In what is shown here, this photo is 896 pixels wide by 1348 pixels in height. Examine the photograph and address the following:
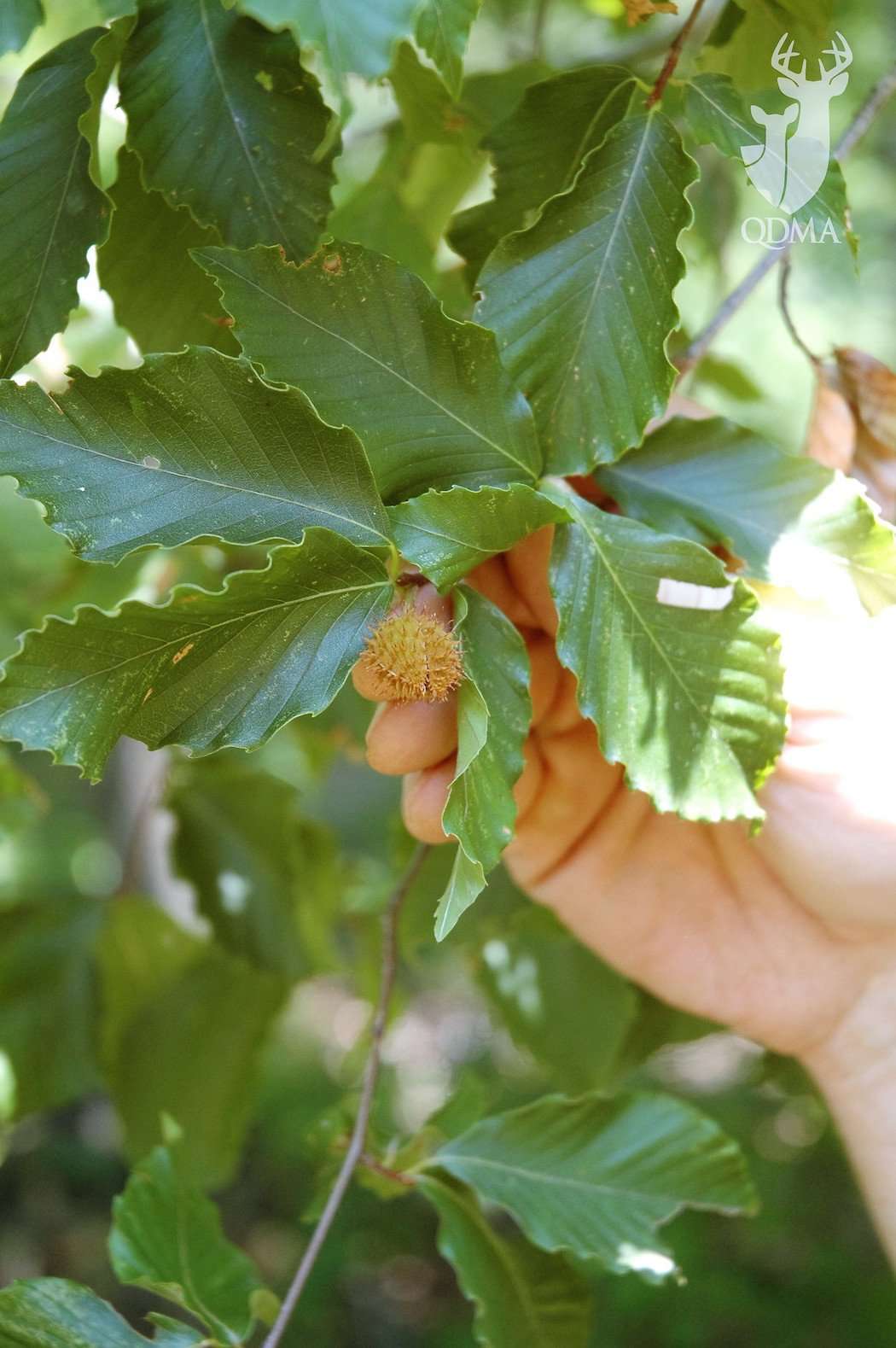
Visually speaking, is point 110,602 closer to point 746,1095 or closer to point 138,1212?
→ point 138,1212

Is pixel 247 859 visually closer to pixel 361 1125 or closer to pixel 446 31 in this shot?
pixel 361 1125

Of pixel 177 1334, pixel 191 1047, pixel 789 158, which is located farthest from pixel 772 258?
pixel 191 1047

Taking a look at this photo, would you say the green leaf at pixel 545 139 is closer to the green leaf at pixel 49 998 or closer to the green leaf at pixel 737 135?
the green leaf at pixel 737 135

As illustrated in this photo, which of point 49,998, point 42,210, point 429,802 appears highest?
point 42,210

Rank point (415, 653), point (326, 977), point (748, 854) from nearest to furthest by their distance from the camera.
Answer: point (415, 653)
point (748, 854)
point (326, 977)

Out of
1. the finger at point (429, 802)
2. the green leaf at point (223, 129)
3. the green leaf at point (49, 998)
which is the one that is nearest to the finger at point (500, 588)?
the finger at point (429, 802)

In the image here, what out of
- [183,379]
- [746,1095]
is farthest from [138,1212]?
[746,1095]
